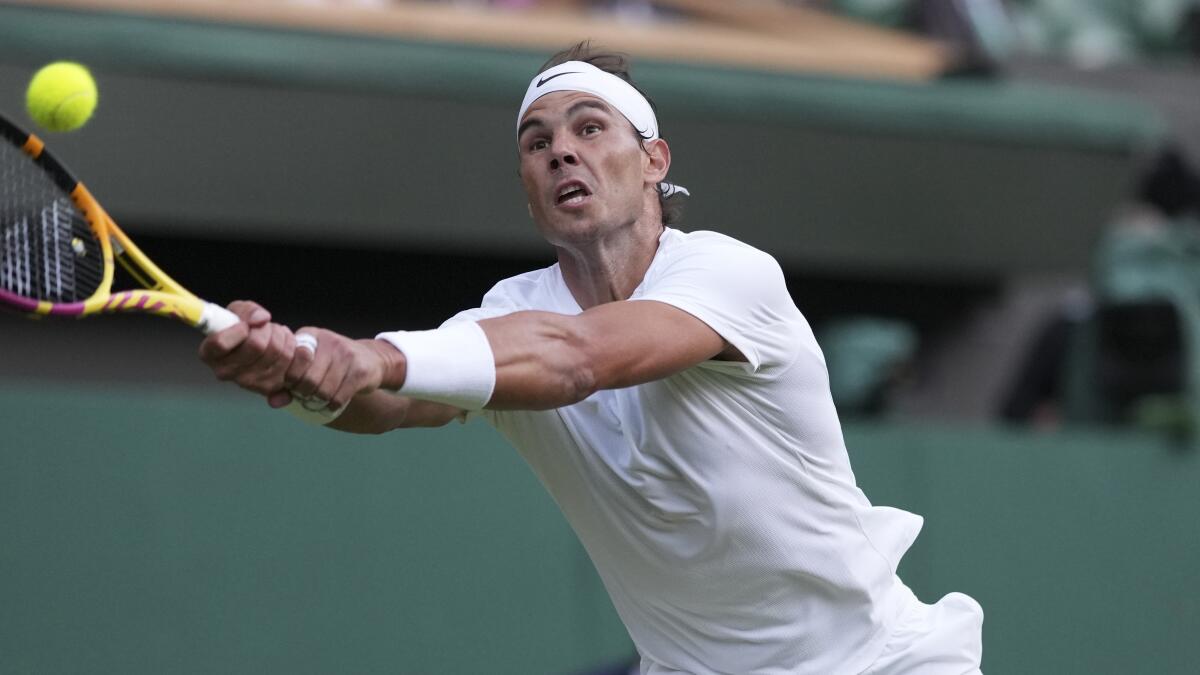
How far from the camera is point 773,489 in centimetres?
364

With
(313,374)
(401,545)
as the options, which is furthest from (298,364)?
(401,545)

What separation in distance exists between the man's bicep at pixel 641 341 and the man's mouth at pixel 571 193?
0.48 meters

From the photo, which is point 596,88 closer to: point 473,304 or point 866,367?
point 866,367

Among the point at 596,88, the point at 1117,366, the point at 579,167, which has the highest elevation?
the point at 596,88

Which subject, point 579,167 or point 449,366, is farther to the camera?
point 579,167

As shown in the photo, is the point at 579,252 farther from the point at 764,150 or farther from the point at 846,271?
the point at 846,271

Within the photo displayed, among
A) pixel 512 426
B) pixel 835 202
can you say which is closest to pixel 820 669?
pixel 512 426

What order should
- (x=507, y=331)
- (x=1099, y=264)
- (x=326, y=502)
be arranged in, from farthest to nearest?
1. (x=1099, y=264)
2. (x=326, y=502)
3. (x=507, y=331)

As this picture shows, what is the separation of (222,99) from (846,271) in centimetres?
351

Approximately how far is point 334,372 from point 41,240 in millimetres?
733

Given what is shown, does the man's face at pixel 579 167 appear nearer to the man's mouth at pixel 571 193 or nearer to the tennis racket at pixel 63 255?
the man's mouth at pixel 571 193

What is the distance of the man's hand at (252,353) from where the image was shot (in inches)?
113

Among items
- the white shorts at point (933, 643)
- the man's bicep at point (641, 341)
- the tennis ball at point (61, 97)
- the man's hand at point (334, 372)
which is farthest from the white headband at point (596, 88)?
the white shorts at point (933, 643)

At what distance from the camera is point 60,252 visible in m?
3.28
